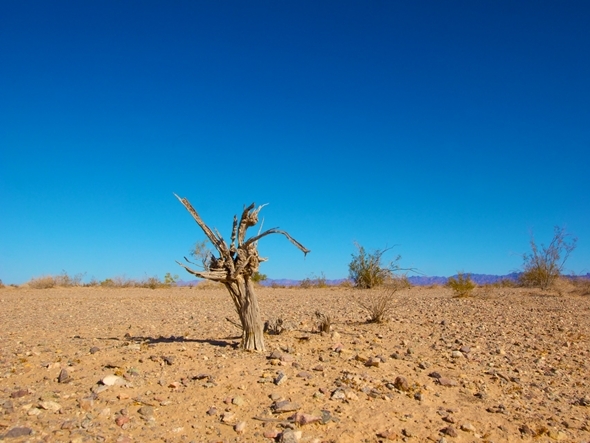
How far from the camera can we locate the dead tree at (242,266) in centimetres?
623

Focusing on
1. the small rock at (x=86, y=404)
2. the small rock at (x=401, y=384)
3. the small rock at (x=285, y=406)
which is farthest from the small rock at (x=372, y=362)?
the small rock at (x=86, y=404)

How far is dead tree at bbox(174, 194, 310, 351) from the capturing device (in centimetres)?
623

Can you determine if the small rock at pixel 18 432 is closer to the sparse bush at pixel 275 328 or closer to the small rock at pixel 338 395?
the small rock at pixel 338 395

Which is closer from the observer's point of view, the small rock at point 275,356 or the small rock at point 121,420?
the small rock at point 121,420

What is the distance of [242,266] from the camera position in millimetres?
6191

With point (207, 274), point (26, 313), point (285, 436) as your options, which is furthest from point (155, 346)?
point (26, 313)

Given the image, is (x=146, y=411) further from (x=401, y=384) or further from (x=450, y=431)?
(x=450, y=431)

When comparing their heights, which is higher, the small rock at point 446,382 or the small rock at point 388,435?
the small rock at point 446,382

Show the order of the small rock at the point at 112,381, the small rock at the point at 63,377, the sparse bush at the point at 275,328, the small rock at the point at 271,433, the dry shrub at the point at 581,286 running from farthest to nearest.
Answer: the dry shrub at the point at 581,286
the sparse bush at the point at 275,328
the small rock at the point at 63,377
the small rock at the point at 112,381
the small rock at the point at 271,433

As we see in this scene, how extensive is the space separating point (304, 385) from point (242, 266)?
70.6 inches

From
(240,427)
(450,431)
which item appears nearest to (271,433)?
(240,427)

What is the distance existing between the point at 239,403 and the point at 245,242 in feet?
7.43

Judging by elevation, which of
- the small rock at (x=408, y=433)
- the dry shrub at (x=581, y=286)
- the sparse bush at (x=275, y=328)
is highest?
the dry shrub at (x=581, y=286)

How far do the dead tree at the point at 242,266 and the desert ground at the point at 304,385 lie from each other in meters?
0.33
